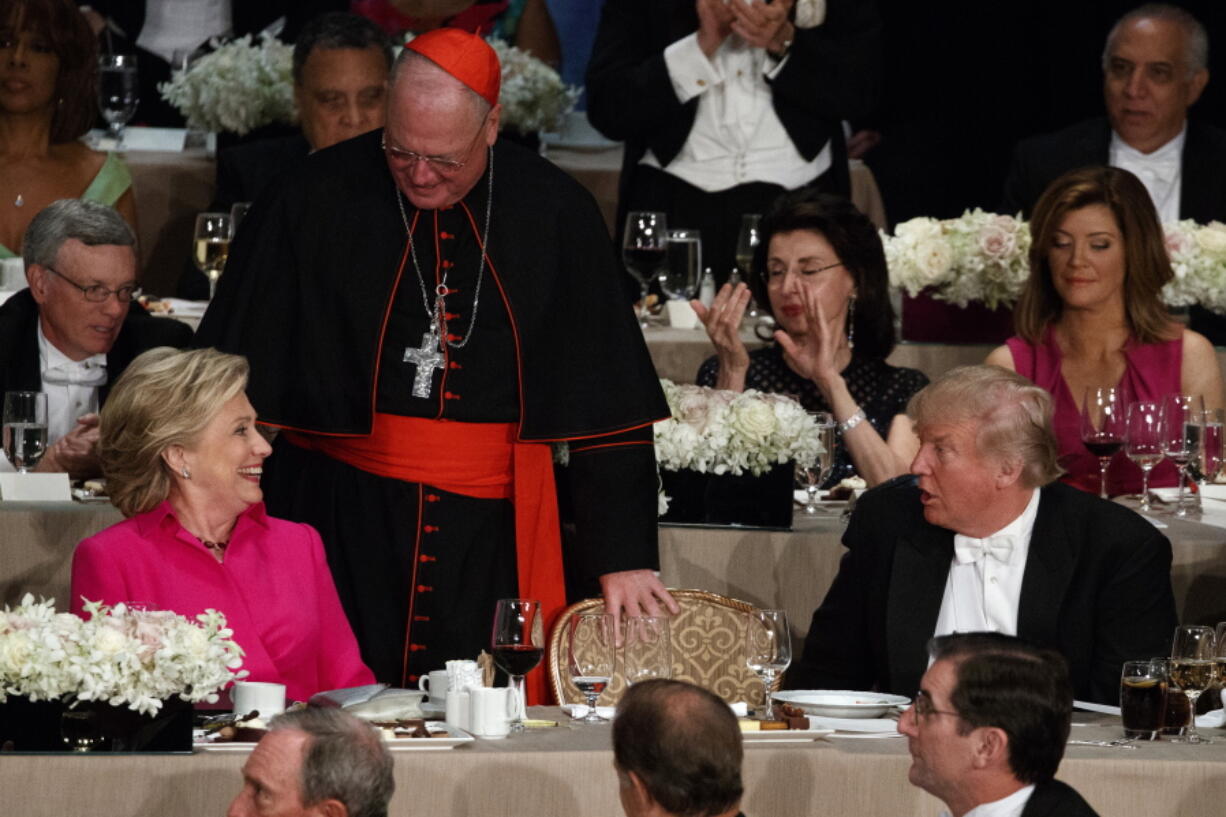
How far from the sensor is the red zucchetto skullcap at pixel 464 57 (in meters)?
4.16

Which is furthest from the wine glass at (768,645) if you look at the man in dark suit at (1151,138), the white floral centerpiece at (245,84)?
the white floral centerpiece at (245,84)

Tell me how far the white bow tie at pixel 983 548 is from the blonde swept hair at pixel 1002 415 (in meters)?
0.12

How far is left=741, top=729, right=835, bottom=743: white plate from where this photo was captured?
349 cm

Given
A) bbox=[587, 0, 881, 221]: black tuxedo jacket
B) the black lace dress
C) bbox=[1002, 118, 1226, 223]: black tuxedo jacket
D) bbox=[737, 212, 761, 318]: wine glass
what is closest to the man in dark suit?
bbox=[1002, 118, 1226, 223]: black tuxedo jacket

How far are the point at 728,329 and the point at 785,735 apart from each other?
7.03 feet

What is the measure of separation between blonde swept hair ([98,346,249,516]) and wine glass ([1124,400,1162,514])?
2.25 meters

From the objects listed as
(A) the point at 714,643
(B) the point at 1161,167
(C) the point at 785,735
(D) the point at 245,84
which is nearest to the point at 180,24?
(D) the point at 245,84

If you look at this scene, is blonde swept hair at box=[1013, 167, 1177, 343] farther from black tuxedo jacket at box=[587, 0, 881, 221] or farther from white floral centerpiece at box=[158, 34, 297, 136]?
white floral centerpiece at box=[158, 34, 297, 136]

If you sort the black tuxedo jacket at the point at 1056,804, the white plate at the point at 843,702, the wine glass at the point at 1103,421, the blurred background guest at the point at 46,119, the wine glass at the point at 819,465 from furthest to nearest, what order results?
the blurred background guest at the point at 46,119 → the wine glass at the point at 1103,421 → the wine glass at the point at 819,465 → the white plate at the point at 843,702 → the black tuxedo jacket at the point at 1056,804

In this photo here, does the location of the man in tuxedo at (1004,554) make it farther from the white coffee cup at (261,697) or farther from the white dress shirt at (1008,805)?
the white coffee cup at (261,697)

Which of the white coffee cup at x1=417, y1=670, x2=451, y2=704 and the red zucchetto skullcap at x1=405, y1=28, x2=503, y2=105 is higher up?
the red zucchetto skullcap at x1=405, y1=28, x2=503, y2=105

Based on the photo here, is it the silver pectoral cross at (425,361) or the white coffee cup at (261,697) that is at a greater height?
the silver pectoral cross at (425,361)

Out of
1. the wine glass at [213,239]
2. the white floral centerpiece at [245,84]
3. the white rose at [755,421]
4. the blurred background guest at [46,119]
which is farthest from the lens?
the white floral centerpiece at [245,84]

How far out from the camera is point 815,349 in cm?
568
